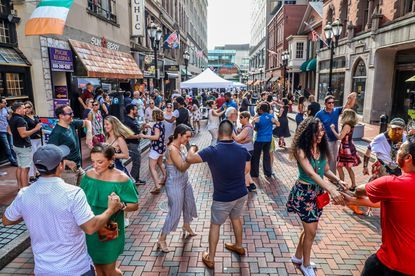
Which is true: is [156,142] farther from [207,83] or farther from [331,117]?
[207,83]

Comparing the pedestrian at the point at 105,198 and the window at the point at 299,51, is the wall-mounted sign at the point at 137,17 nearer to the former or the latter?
the pedestrian at the point at 105,198

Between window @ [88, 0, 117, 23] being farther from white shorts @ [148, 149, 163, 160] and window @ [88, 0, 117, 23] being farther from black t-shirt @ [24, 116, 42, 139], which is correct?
white shorts @ [148, 149, 163, 160]

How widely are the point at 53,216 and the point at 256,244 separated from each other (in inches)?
124

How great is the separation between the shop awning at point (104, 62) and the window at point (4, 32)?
9.20ft

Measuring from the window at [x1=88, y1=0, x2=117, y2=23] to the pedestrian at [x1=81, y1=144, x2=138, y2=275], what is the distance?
1215cm

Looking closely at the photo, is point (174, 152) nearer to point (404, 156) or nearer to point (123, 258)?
point (123, 258)

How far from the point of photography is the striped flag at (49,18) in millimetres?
7320

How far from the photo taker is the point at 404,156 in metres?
2.25

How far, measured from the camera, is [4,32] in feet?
27.6

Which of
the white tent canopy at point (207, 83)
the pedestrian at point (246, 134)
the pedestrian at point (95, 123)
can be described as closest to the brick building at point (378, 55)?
the white tent canopy at point (207, 83)

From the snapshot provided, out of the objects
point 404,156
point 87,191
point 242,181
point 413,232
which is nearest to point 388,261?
point 413,232

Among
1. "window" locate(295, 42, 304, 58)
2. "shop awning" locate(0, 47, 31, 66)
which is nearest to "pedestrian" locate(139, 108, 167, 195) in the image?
"shop awning" locate(0, 47, 31, 66)

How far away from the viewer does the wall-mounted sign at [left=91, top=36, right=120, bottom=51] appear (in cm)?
1347

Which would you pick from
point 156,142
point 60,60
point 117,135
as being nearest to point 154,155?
point 156,142
